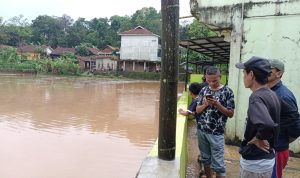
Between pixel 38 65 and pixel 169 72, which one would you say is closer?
pixel 169 72

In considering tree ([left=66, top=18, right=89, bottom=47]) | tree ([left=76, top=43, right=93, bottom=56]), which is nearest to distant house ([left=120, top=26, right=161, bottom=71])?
tree ([left=76, top=43, right=93, bottom=56])

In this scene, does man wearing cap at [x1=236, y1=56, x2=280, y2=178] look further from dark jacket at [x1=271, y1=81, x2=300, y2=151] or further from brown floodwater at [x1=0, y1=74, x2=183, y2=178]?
brown floodwater at [x1=0, y1=74, x2=183, y2=178]

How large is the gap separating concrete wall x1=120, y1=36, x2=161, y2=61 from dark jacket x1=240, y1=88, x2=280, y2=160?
145ft

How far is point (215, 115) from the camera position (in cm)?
369

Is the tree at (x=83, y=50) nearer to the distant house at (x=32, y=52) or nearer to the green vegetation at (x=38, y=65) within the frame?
the green vegetation at (x=38, y=65)

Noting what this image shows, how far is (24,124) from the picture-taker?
37.3 feet

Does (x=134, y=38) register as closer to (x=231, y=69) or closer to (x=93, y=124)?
(x=93, y=124)

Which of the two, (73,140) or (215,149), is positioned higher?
(215,149)

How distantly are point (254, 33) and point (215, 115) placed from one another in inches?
111

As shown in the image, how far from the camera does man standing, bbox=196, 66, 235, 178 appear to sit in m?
3.61

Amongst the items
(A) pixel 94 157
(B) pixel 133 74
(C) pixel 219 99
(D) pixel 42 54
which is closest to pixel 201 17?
(C) pixel 219 99

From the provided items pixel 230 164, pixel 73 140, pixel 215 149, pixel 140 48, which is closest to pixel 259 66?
pixel 215 149

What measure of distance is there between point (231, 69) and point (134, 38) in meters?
42.0

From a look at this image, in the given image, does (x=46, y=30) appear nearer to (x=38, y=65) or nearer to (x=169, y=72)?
(x=38, y=65)
